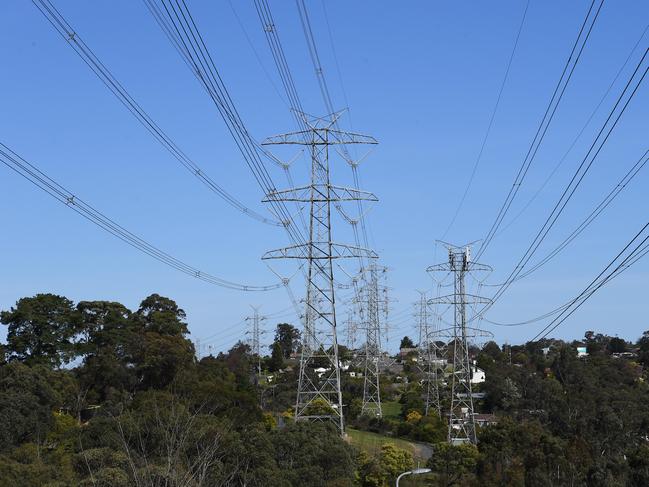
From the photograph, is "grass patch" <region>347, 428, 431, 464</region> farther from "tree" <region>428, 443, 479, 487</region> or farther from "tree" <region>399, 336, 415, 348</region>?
"tree" <region>399, 336, 415, 348</region>

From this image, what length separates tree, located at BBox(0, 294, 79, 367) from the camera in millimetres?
64500

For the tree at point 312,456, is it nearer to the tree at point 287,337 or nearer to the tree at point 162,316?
the tree at point 162,316

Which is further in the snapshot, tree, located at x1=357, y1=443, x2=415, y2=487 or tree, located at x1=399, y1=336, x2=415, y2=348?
tree, located at x1=399, y1=336, x2=415, y2=348

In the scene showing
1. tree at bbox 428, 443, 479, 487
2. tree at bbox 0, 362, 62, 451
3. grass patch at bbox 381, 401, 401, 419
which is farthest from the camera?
grass patch at bbox 381, 401, 401, 419

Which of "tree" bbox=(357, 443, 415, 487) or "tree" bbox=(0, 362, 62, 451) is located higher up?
"tree" bbox=(0, 362, 62, 451)

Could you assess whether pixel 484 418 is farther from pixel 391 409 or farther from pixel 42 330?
pixel 42 330

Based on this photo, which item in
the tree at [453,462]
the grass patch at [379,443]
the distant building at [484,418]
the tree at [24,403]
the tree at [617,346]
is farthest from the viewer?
the tree at [617,346]

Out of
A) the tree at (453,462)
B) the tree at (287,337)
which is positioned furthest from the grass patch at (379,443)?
the tree at (287,337)

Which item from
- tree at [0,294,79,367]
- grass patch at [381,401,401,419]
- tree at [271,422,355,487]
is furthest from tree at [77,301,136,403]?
tree at [271,422,355,487]

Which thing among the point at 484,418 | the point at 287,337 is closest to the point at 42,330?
the point at 484,418

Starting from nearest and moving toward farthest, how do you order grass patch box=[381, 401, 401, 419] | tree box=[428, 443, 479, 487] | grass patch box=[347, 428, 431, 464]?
tree box=[428, 443, 479, 487]
grass patch box=[347, 428, 431, 464]
grass patch box=[381, 401, 401, 419]

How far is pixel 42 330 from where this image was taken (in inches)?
2606

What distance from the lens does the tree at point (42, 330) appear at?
212 ft

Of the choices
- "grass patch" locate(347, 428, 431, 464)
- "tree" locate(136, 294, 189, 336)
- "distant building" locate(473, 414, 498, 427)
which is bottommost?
"grass patch" locate(347, 428, 431, 464)
